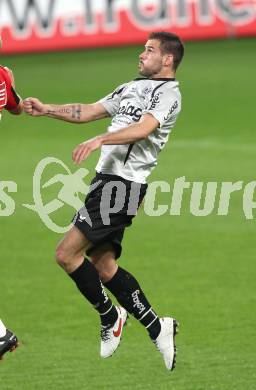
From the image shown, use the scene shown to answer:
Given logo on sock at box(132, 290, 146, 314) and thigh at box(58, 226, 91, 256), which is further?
logo on sock at box(132, 290, 146, 314)

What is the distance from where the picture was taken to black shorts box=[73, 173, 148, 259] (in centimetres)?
930

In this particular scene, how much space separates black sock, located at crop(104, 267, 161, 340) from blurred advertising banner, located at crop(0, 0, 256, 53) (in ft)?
52.3

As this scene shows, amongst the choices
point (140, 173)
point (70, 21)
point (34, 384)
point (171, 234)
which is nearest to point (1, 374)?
point (34, 384)

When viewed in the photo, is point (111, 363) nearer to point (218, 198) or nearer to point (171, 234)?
point (171, 234)

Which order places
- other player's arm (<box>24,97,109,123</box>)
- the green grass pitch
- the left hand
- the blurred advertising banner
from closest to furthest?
the left hand
other player's arm (<box>24,97,109,123</box>)
the green grass pitch
the blurred advertising banner

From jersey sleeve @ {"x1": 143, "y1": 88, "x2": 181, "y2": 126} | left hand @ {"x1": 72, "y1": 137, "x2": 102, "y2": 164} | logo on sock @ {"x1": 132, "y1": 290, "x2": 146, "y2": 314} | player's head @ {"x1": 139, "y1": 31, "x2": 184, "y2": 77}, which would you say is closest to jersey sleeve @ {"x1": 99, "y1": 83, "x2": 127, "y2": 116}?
player's head @ {"x1": 139, "y1": 31, "x2": 184, "y2": 77}

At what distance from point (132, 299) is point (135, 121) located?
1.40 metres

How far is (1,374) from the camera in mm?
10500

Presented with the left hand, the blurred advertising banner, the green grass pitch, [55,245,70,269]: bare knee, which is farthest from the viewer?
the blurred advertising banner

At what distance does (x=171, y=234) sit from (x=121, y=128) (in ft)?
22.8

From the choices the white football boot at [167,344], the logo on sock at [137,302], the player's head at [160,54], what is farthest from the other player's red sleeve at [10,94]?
the white football boot at [167,344]

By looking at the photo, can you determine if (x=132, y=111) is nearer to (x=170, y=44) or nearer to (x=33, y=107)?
(x=170, y=44)

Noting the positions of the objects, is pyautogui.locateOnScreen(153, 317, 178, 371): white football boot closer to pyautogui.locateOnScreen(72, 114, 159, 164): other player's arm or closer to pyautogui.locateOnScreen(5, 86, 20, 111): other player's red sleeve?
pyautogui.locateOnScreen(72, 114, 159, 164): other player's arm

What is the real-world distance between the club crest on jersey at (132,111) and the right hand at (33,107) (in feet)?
2.01
